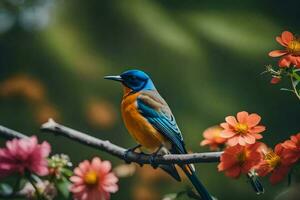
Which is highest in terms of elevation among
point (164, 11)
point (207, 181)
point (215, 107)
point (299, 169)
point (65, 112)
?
point (164, 11)

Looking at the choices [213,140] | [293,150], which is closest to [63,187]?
[213,140]

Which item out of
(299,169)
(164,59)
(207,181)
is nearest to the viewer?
(299,169)

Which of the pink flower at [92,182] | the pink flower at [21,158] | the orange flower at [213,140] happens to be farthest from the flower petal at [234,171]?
the pink flower at [21,158]

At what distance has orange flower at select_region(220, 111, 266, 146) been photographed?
1068 millimetres

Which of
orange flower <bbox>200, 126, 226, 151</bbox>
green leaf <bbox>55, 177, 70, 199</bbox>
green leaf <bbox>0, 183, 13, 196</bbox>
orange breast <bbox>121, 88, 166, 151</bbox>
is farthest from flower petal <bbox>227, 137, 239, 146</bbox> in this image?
green leaf <bbox>0, 183, 13, 196</bbox>

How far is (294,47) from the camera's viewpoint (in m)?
1.11

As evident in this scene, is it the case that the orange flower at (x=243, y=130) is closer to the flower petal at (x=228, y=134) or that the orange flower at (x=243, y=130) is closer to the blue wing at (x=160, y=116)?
the flower petal at (x=228, y=134)

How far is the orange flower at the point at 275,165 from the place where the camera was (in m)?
1.04

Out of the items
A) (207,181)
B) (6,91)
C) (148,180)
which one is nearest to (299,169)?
(207,181)

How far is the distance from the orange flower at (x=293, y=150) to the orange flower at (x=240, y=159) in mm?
52

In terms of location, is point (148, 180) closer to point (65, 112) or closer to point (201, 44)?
point (65, 112)

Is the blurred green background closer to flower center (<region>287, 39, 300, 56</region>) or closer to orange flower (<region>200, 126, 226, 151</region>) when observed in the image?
orange flower (<region>200, 126, 226, 151</region>)

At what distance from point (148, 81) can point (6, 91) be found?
1.16 ft

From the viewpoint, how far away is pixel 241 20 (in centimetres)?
144
